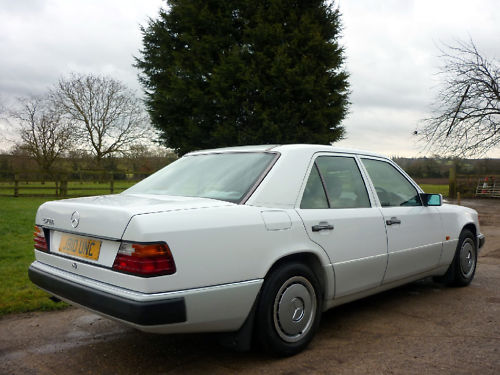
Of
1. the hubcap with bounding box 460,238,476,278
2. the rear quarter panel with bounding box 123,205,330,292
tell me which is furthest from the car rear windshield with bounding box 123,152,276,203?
the hubcap with bounding box 460,238,476,278

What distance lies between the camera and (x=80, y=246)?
290 centimetres

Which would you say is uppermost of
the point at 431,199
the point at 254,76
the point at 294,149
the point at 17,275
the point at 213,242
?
the point at 254,76

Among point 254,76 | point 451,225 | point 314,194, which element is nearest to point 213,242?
point 314,194

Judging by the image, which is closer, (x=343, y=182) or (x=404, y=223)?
(x=343, y=182)

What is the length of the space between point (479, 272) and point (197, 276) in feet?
16.8

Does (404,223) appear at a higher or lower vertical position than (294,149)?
lower

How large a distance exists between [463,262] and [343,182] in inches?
96.2

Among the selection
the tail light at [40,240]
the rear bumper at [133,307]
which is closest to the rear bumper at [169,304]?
the rear bumper at [133,307]

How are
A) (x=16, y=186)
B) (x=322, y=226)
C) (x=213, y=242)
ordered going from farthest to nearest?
(x=16, y=186), (x=322, y=226), (x=213, y=242)

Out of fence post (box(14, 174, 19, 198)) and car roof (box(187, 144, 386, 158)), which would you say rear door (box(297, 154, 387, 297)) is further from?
fence post (box(14, 174, 19, 198))

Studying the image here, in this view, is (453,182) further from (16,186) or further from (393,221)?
(393,221)

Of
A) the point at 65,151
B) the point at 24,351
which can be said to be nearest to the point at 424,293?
the point at 24,351

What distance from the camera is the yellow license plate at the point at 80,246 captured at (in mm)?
2783

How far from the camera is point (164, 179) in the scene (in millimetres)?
3805
